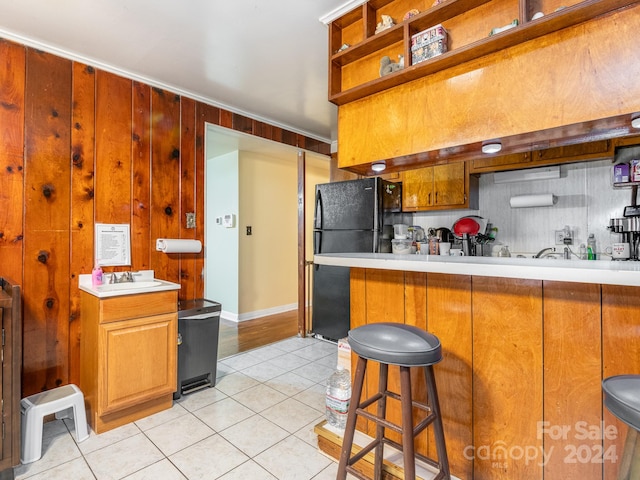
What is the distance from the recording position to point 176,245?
2.65 m

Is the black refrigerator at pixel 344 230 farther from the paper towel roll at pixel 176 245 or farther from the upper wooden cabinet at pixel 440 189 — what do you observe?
the paper towel roll at pixel 176 245

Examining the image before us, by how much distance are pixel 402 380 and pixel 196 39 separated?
7.52ft

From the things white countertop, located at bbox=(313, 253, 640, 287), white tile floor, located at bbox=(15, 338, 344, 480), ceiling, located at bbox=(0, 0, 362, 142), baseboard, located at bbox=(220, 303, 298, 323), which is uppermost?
ceiling, located at bbox=(0, 0, 362, 142)

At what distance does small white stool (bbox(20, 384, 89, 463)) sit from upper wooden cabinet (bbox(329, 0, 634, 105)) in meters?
2.31

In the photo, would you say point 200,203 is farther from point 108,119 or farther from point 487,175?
point 487,175

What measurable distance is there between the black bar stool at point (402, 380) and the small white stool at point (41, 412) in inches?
62.9

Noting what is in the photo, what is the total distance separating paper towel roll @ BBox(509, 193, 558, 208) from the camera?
2680 millimetres

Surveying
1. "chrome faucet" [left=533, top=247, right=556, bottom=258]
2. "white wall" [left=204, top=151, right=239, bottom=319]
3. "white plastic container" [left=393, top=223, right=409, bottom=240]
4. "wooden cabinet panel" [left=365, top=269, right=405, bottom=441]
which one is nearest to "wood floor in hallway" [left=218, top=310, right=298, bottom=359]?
"white wall" [left=204, top=151, right=239, bottom=319]

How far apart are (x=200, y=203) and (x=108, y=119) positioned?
916 mm

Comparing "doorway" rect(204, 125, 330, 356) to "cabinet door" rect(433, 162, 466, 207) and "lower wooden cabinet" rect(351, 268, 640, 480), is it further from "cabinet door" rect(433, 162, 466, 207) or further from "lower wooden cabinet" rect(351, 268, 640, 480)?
"lower wooden cabinet" rect(351, 268, 640, 480)

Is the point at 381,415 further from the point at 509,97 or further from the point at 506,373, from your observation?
the point at 509,97

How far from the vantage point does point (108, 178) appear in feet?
7.84

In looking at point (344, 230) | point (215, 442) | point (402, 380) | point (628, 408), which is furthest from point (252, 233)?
point (628, 408)

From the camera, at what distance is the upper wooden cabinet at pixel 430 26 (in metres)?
1.15
